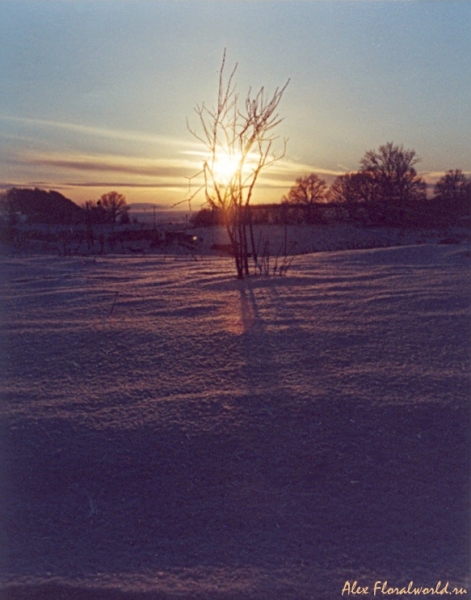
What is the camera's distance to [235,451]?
1896mm

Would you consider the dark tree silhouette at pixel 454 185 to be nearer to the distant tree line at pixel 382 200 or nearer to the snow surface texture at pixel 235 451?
the distant tree line at pixel 382 200

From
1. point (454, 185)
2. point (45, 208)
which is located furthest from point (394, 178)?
point (45, 208)

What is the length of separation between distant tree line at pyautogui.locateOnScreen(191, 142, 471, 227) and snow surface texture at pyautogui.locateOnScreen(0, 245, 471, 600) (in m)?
6.67

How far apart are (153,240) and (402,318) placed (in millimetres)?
9717

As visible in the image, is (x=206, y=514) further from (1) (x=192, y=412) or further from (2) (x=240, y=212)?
(2) (x=240, y=212)

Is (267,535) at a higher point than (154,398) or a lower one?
lower

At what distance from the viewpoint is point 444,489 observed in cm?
168

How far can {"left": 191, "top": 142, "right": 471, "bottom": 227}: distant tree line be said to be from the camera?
31.3 feet

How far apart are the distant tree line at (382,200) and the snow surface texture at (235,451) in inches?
263

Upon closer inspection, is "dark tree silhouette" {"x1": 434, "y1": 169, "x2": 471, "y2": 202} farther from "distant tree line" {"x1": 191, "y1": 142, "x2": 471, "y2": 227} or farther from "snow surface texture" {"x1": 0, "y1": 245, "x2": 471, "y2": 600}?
"snow surface texture" {"x1": 0, "y1": 245, "x2": 471, "y2": 600}

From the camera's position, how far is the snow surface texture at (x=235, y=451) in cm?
142

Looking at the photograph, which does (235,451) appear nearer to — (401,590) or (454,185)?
(401,590)

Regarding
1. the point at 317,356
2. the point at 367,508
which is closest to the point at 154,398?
the point at 317,356

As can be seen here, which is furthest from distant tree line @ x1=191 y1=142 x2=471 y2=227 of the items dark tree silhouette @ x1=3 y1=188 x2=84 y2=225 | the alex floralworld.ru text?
the alex floralworld.ru text
